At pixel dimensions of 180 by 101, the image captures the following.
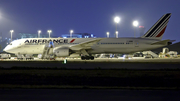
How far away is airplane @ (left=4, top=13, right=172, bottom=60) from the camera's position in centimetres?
3762

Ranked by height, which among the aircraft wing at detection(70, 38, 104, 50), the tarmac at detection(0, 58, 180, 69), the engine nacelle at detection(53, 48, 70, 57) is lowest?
the tarmac at detection(0, 58, 180, 69)

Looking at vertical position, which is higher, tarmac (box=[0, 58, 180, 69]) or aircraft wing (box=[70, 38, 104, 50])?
aircraft wing (box=[70, 38, 104, 50])

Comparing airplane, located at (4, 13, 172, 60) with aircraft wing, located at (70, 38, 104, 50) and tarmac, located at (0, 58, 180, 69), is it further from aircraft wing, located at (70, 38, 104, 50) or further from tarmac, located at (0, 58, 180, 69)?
tarmac, located at (0, 58, 180, 69)

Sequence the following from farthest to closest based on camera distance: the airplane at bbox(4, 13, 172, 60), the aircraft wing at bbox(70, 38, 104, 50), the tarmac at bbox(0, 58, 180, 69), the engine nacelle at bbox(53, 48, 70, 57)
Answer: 1. the airplane at bbox(4, 13, 172, 60)
2. the aircraft wing at bbox(70, 38, 104, 50)
3. the engine nacelle at bbox(53, 48, 70, 57)
4. the tarmac at bbox(0, 58, 180, 69)

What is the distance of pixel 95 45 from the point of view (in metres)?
38.5

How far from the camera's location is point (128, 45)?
3822 cm

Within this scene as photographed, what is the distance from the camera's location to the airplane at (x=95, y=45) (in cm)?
3762

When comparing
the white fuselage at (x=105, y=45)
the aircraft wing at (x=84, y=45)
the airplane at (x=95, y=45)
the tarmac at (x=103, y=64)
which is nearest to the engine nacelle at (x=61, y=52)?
the airplane at (x=95, y=45)

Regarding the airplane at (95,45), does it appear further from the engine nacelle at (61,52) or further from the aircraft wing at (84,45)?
the engine nacelle at (61,52)

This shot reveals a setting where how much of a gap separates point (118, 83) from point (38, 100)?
548cm

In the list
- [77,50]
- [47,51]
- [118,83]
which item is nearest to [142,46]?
[77,50]

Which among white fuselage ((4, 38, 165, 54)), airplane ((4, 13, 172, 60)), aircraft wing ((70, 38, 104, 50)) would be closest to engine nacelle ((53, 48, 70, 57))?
airplane ((4, 13, 172, 60))

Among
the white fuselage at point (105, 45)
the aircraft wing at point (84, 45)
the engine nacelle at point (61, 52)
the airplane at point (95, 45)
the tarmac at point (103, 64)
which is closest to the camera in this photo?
the tarmac at point (103, 64)

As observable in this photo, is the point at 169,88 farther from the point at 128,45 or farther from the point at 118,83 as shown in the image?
the point at 128,45
